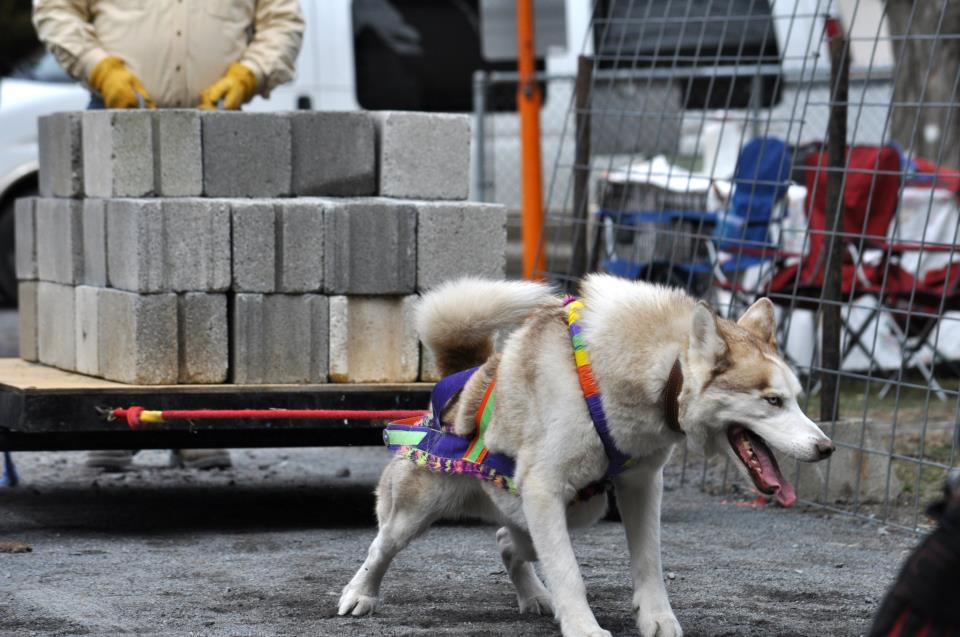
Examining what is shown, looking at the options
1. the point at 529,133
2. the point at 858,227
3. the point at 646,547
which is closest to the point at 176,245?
the point at 646,547

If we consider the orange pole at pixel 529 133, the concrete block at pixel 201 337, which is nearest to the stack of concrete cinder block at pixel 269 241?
the concrete block at pixel 201 337

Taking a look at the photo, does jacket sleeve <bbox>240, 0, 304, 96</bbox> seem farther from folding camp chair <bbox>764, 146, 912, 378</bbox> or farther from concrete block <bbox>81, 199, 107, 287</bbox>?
folding camp chair <bbox>764, 146, 912, 378</bbox>

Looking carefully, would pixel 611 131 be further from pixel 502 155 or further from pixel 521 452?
pixel 521 452

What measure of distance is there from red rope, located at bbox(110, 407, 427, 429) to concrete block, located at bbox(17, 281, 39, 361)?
152 cm

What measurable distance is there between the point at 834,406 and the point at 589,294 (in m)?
2.63

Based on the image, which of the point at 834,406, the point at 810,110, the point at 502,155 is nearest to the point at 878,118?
the point at 810,110

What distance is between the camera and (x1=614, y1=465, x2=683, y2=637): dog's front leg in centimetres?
425

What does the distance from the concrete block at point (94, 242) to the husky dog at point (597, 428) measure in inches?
77.8

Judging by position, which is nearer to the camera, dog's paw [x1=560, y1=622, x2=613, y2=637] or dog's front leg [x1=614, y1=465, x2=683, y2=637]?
dog's paw [x1=560, y1=622, x2=613, y2=637]

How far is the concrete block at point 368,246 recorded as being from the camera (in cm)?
583

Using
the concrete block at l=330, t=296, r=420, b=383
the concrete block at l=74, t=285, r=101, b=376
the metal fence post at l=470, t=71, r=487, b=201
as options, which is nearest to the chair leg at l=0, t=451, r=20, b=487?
the concrete block at l=74, t=285, r=101, b=376

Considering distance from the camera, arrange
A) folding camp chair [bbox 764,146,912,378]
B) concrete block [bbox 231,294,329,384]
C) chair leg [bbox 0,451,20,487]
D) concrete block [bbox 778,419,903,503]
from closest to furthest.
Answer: concrete block [bbox 231,294,329,384], concrete block [bbox 778,419,903,503], chair leg [bbox 0,451,20,487], folding camp chair [bbox 764,146,912,378]

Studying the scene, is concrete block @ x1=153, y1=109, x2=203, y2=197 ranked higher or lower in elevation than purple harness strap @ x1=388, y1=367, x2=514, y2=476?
higher

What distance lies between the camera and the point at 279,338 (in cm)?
581
